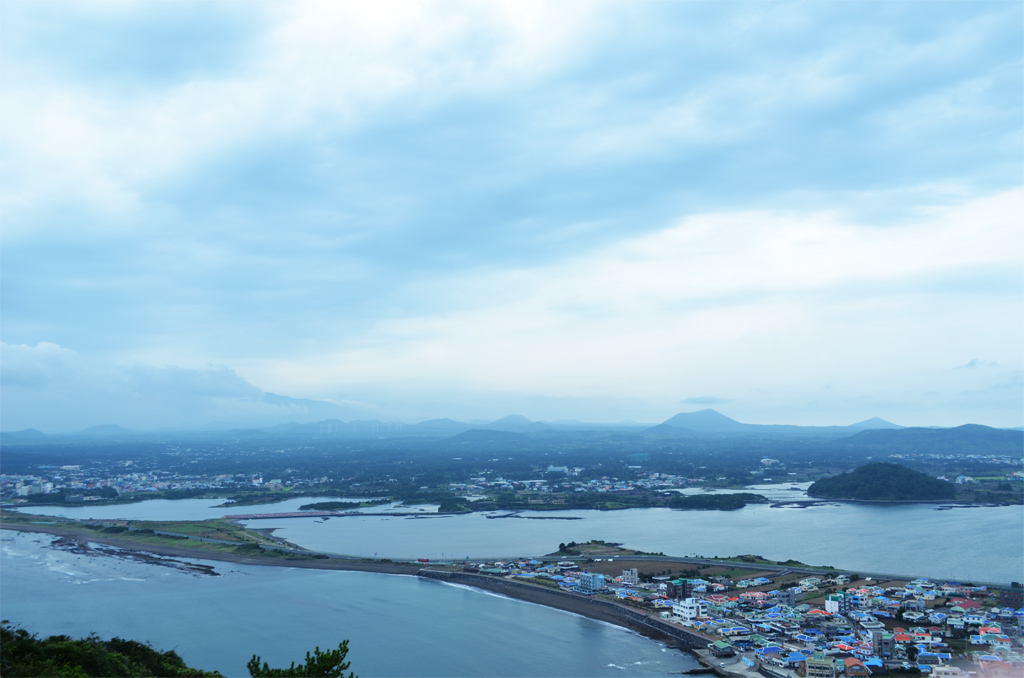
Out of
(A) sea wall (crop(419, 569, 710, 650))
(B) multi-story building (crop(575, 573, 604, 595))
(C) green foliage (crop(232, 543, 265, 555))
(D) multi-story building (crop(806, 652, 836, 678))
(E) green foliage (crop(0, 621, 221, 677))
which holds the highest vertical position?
(E) green foliage (crop(0, 621, 221, 677))

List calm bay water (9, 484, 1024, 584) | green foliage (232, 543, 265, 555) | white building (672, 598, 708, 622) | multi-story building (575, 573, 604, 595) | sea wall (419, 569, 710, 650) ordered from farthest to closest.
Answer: green foliage (232, 543, 265, 555)
calm bay water (9, 484, 1024, 584)
multi-story building (575, 573, 604, 595)
white building (672, 598, 708, 622)
sea wall (419, 569, 710, 650)

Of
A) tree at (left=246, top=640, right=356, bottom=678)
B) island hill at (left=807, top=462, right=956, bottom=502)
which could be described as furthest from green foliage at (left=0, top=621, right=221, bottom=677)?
island hill at (left=807, top=462, right=956, bottom=502)

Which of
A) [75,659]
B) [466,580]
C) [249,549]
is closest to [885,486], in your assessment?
[466,580]

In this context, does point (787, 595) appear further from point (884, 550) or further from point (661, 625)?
point (884, 550)

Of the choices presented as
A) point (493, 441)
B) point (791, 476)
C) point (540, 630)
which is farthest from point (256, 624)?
point (493, 441)

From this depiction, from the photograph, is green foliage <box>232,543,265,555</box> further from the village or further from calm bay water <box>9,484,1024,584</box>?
the village

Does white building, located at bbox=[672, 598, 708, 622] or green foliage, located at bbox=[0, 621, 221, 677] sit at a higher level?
green foliage, located at bbox=[0, 621, 221, 677]

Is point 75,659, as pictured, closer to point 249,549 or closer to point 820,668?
point 820,668
